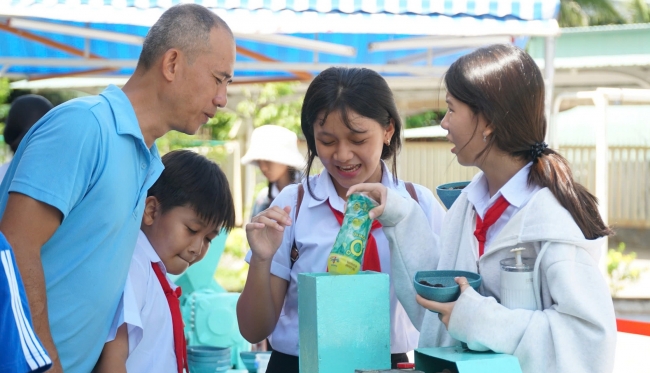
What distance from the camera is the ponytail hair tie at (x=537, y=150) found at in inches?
74.3

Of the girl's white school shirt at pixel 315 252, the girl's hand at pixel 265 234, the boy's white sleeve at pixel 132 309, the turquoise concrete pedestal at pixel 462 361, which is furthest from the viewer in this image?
the girl's white school shirt at pixel 315 252

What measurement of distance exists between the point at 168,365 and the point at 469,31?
8.78ft

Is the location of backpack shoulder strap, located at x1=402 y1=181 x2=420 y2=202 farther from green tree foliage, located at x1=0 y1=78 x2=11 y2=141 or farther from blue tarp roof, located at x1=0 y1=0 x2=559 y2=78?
green tree foliage, located at x1=0 y1=78 x2=11 y2=141

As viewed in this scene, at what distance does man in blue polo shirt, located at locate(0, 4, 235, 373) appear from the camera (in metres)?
1.77

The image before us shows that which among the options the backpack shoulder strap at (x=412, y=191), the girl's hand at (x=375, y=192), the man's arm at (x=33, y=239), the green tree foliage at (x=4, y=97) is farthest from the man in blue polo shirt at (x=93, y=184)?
the green tree foliage at (x=4, y=97)

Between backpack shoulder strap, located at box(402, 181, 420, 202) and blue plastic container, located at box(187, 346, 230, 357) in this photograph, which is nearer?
backpack shoulder strap, located at box(402, 181, 420, 202)

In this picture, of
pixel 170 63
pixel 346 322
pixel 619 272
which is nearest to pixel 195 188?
pixel 170 63

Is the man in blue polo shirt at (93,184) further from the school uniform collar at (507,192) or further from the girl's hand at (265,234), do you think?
the school uniform collar at (507,192)

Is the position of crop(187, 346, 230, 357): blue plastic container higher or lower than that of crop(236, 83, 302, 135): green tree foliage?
lower

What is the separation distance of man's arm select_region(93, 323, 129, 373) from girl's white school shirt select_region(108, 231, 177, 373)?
15 mm

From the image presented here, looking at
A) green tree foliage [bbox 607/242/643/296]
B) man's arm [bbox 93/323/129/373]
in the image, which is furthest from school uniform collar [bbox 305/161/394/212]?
green tree foliage [bbox 607/242/643/296]

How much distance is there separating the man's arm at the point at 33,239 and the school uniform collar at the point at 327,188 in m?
0.83

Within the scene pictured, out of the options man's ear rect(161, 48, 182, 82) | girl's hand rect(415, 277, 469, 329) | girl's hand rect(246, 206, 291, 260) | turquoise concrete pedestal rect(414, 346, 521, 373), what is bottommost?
turquoise concrete pedestal rect(414, 346, 521, 373)

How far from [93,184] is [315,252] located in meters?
0.71
